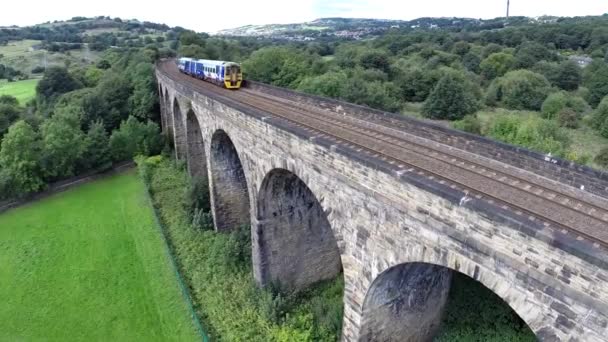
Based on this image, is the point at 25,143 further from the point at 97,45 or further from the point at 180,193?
the point at 97,45

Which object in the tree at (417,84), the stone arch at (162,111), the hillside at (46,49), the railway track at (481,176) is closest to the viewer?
the railway track at (481,176)

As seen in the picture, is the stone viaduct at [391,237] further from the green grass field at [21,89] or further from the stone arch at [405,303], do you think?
the green grass field at [21,89]

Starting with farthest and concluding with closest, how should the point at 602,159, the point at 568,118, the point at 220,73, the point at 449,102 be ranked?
Answer: 1. the point at 449,102
2. the point at 568,118
3. the point at 220,73
4. the point at 602,159

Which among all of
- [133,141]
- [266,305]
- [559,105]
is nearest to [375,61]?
[559,105]

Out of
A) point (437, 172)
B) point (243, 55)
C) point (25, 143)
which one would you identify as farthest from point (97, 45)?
point (437, 172)

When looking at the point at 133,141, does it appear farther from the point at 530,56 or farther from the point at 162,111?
the point at 530,56

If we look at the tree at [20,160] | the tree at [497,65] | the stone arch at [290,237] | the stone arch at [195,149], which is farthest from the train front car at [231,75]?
the tree at [497,65]
